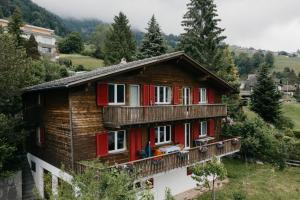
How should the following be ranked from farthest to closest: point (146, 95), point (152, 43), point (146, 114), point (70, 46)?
1. point (70, 46)
2. point (152, 43)
3. point (146, 95)
4. point (146, 114)

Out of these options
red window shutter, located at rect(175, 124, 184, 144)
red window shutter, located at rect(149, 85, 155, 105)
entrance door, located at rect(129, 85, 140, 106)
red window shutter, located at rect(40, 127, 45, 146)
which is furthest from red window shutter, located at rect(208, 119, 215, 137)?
red window shutter, located at rect(40, 127, 45, 146)

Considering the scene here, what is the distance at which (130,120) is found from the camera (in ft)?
59.9

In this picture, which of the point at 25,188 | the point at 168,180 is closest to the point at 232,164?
the point at 168,180

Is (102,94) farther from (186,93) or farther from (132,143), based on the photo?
(186,93)

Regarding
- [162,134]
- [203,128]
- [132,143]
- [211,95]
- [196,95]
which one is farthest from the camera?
[211,95]

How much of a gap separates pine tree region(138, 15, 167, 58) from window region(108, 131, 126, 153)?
2517 cm

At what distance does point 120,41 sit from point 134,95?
1648 inches

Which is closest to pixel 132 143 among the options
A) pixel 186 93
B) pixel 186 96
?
pixel 186 96

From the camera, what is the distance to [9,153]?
779 inches

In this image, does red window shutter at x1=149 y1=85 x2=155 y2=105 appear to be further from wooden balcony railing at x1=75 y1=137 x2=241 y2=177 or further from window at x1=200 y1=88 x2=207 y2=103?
window at x1=200 y1=88 x2=207 y2=103

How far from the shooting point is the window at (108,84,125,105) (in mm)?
19675

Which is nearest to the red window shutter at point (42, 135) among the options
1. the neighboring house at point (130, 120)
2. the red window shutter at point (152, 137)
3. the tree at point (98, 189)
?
the neighboring house at point (130, 120)

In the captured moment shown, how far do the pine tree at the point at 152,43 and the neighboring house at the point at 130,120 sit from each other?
18541 mm

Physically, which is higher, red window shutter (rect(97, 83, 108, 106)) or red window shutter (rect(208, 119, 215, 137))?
red window shutter (rect(97, 83, 108, 106))
